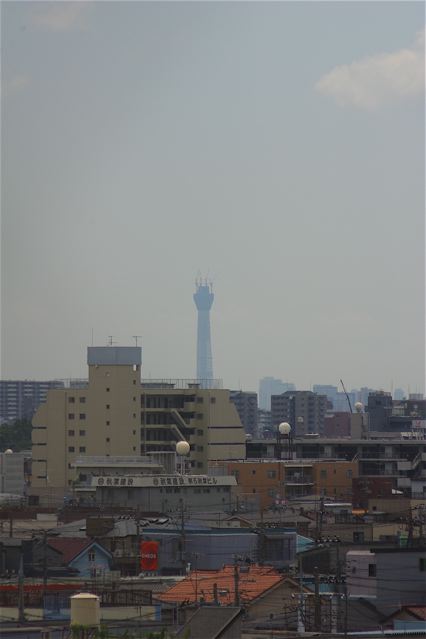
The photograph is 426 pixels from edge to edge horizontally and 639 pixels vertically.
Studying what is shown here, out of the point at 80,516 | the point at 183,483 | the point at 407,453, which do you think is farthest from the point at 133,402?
the point at 80,516

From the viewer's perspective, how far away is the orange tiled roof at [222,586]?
3638cm

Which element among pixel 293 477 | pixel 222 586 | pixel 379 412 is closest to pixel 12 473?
pixel 293 477

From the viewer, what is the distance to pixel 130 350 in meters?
98.5

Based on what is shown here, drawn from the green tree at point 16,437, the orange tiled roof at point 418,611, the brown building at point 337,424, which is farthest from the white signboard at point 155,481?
the brown building at point 337,424

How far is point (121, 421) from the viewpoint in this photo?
9731 centimetres

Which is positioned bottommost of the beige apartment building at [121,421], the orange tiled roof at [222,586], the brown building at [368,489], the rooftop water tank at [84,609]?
the orange tiled roof at [222,586]

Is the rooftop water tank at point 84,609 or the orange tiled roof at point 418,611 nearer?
the rooftop water tank at point 84,609

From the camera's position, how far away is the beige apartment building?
96625 mm

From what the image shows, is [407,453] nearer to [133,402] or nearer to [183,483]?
[133,402]

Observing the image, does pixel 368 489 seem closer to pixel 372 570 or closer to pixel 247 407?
pixel 372 570

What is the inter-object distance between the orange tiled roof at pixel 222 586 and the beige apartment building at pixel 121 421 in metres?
56.2

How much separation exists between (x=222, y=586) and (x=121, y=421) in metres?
59.5

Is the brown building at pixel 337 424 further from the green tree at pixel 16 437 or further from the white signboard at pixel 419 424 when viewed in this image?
the white signboard at pixel 419 424

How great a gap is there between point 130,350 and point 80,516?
3459 centimetres
